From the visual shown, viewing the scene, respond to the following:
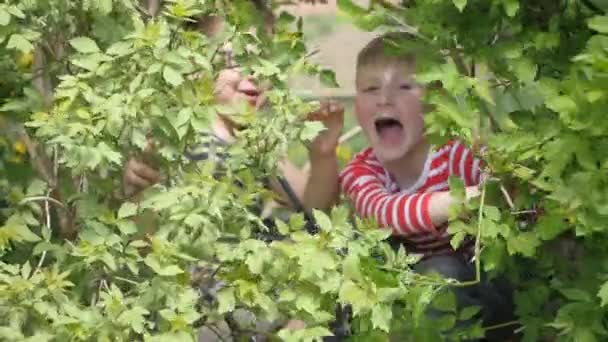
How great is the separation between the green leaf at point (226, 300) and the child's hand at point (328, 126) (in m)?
0.90

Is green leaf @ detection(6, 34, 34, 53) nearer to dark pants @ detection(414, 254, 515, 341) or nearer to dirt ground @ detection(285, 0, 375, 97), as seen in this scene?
dark pants @ detection(414, 254, 515, 341)

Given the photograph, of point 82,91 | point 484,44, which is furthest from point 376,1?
point 82,91

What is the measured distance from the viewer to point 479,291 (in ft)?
12.4

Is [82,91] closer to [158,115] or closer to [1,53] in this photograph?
[158,115]

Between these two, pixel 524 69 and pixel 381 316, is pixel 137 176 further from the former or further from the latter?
pixel 524 69

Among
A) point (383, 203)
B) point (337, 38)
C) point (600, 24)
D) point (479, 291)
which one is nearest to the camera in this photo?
point (600, 24)

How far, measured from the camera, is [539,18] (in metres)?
3.19

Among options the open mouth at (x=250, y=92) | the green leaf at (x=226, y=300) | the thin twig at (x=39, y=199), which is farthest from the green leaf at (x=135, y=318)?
the open mouth at (x=250, y=92)

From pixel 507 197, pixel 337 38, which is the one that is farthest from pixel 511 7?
pixel 337 38

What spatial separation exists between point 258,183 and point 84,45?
53cm

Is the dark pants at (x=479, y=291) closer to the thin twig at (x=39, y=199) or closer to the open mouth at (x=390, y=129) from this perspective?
the open mouth at (x=390, y=129)

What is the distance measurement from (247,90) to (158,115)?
1.13m

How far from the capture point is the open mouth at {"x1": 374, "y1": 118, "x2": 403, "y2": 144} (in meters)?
3.95

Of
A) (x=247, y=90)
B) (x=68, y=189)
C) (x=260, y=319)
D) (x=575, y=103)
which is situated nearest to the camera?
(x=575, y=103)
